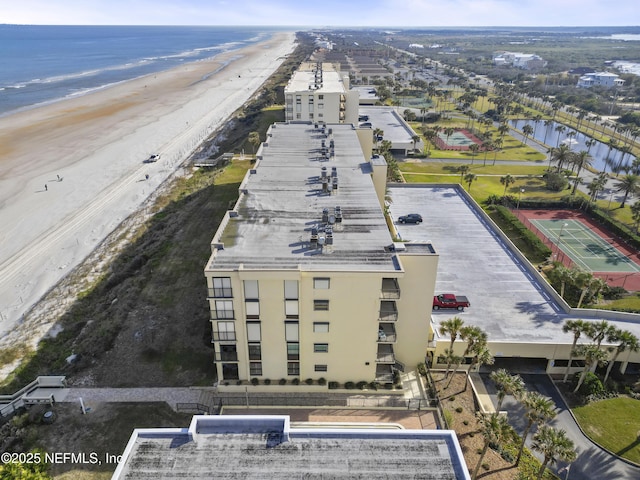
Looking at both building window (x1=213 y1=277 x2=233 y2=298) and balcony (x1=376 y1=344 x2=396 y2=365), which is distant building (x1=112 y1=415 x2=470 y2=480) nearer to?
building window (x1=213 y1=277 x2=233 y2=298)

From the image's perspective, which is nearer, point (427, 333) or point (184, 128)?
point (427, 333)

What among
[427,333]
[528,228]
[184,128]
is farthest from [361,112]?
[427,333]

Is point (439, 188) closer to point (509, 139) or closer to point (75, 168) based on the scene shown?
point (509, 139)

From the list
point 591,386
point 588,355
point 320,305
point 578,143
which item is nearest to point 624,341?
point 588,355

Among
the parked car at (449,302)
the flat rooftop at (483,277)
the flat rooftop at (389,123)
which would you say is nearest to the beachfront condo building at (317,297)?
the parked car at (449,302)


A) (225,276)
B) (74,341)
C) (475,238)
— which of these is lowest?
(74,341)

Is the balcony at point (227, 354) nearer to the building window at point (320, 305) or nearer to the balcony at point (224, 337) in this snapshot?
the balcony at point (224, 337)

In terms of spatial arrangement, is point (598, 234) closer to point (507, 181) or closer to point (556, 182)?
point (507, 181)

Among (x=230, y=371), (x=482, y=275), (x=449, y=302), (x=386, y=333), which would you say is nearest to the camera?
(x=386, y=333)
